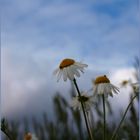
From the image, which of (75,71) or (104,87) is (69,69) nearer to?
(75,71)

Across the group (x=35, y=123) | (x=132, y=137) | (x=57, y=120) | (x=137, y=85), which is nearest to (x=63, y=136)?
(x=57, y=120)

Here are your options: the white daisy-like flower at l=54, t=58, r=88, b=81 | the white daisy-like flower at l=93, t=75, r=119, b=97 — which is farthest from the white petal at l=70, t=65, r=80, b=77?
the white daisy-like flower at l=93, t=75, r=119, b=97

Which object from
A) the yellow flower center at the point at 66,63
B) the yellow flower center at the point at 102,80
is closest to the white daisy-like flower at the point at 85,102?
the yellow flower center at the point at 102,80

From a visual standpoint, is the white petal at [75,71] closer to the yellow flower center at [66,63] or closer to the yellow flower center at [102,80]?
the yellow flower center at [66,63]

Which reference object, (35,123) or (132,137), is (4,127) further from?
(35,123)

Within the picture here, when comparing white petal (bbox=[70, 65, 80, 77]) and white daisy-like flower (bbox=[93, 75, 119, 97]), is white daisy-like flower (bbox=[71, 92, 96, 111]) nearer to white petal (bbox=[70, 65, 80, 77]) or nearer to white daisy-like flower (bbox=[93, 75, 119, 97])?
white daisy-like flower (bbox=[93, 75, 119, 97])
